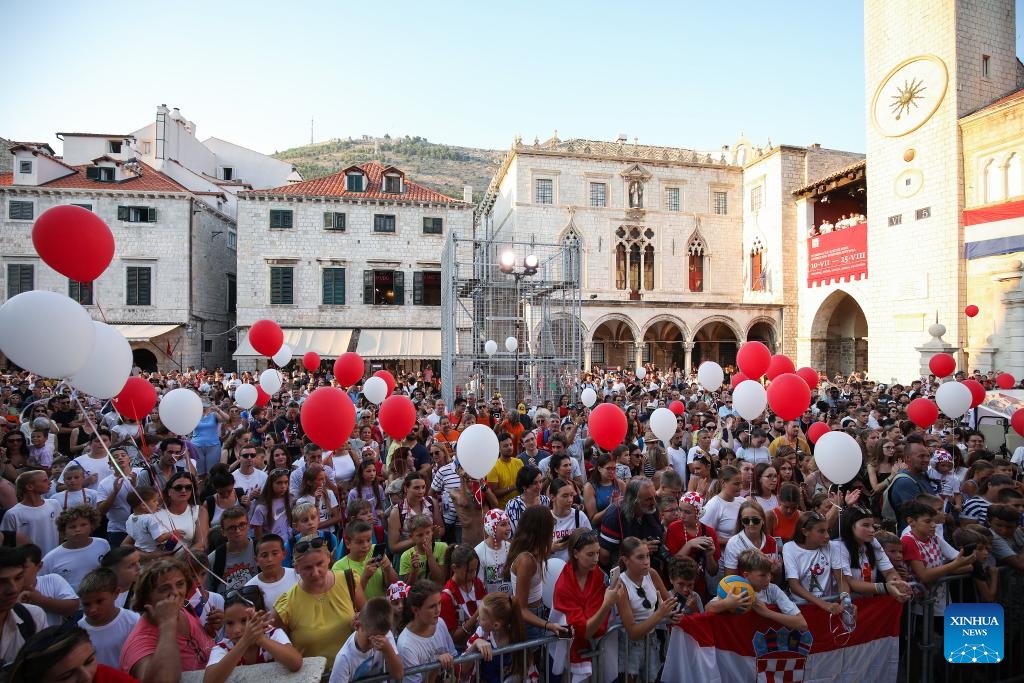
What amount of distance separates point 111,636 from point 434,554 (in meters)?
1.94

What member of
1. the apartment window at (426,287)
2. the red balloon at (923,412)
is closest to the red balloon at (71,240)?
the red balloon at (923,412)

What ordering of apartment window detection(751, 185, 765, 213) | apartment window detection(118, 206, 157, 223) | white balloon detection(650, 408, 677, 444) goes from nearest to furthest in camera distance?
white balloon detection(650, 408, 677, 444)
apartment window detection(118, 206, 157, 223)
apartment window detection(751, 185, 765, 213)

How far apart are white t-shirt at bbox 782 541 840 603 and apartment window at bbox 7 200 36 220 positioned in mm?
30017

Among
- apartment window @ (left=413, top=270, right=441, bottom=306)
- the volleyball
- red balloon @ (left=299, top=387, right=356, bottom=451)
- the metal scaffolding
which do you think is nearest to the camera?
the volleyball

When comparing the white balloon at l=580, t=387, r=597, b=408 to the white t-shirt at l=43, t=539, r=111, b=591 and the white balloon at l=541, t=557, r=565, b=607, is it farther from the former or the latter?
the white t-shirt at l=43, t=539, r=111, b=591

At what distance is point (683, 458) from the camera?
7656 mm

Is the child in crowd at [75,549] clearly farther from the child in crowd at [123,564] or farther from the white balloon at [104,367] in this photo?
the white balloon at [104,367]

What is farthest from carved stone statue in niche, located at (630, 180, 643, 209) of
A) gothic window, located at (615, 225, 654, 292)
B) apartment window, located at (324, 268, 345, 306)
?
apartment window, located at (324, 268, 345, 306)

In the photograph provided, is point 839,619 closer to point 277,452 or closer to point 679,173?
point 277,452

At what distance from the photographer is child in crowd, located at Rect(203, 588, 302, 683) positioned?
2455 mm

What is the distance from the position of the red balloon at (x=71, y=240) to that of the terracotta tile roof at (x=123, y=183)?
2308 cm

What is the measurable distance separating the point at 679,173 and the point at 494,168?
68.2m

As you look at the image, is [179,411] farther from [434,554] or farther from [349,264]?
[349,264]

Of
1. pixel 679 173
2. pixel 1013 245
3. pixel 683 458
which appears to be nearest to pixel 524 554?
pixel 683 458
